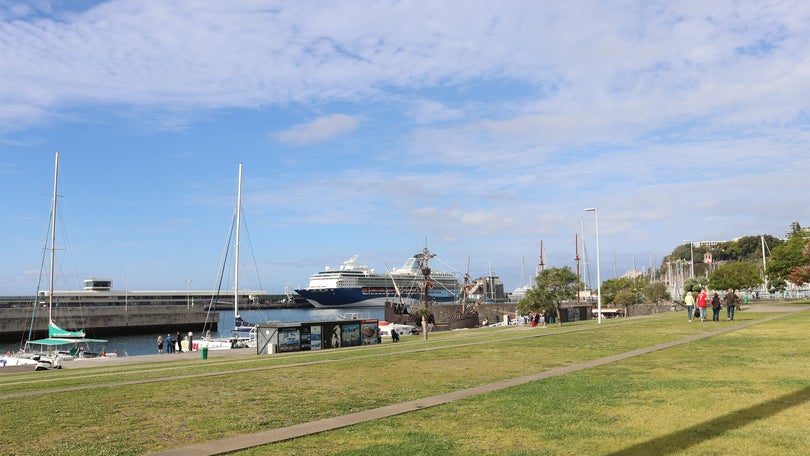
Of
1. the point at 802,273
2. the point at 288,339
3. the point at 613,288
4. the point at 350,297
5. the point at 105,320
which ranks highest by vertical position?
the point at 802,273

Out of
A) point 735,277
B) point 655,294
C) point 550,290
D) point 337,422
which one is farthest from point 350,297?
point 337,422

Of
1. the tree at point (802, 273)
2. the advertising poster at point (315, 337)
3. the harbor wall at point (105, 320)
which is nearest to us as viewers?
the advertising poster at point (315, 337)

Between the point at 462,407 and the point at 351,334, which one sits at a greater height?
the point at 462,407

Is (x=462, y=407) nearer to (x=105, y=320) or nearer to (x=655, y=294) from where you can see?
(x=105, y=320)

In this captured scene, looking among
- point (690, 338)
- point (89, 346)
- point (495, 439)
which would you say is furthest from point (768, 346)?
point (89, 346)

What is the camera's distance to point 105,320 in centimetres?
9581

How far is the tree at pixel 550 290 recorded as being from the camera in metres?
51.5

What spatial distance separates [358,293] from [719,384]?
166 meters

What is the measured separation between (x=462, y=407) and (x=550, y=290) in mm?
41808

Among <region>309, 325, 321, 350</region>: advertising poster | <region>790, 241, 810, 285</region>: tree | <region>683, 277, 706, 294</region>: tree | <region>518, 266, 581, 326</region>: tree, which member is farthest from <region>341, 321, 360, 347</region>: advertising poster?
<region>790, 241, 810, 285</region>: tree

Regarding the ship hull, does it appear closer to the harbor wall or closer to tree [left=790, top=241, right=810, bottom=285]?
the harbor wall

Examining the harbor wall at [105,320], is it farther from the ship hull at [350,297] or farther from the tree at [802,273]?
the tree at [802,273]

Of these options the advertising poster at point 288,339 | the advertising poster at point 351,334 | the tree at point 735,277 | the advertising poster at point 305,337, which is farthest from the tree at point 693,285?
the tree at point 735,277

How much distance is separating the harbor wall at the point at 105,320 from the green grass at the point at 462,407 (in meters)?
65.7
